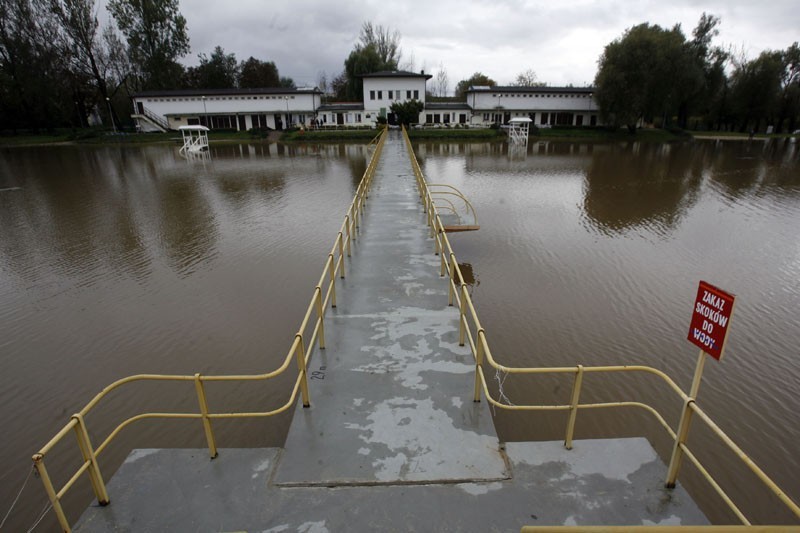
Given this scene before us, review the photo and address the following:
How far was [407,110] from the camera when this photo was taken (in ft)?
176

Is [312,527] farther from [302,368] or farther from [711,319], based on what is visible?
[711,319]

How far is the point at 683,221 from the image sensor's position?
16.8 metres

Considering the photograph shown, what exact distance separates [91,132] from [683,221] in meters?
63.5

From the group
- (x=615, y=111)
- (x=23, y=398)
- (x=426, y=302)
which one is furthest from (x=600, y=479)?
(x=615, y=111)

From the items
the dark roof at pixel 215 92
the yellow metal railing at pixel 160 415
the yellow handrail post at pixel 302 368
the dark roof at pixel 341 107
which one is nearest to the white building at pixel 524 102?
the dark roof at pixel 341 107

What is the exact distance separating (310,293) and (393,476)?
23.5 feet

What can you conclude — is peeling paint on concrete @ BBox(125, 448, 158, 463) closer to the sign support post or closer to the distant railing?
the sign support post

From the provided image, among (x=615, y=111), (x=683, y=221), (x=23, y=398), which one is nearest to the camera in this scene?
(x=23, y=398)

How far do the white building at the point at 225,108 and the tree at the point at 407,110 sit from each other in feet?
42.8

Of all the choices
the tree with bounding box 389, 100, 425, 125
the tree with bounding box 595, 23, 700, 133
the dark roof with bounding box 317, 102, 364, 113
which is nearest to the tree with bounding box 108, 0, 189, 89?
the dark roof with bounding box 317, 102, 364, 113

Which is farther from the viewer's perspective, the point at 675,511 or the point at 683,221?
the point at 683,221

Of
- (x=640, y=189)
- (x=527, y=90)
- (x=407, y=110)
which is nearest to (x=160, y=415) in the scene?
(x=640, y=189)

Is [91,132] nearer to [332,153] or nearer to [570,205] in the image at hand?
[332,153]

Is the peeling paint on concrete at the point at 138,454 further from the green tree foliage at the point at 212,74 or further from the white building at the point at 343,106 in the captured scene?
the green tree foliage at the point at 212,74
